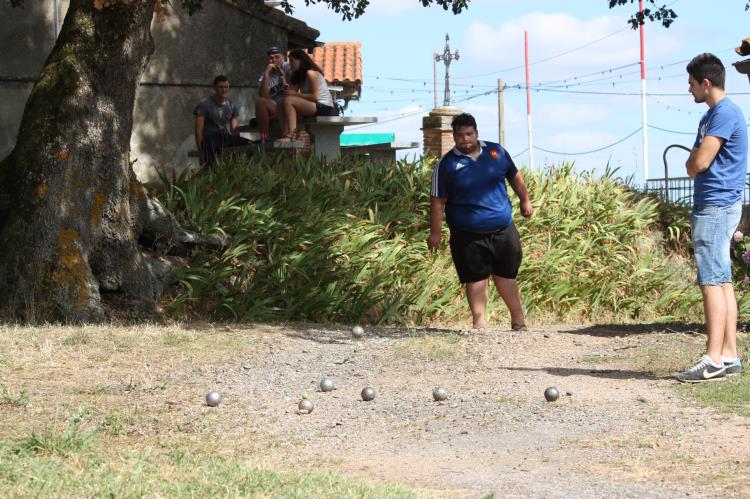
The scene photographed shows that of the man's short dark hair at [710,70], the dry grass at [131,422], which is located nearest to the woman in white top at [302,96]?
the dry grass at [131,422]

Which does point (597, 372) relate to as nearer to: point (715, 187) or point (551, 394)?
point (551, 394)

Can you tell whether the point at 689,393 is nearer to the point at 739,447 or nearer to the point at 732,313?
the point at 732,313

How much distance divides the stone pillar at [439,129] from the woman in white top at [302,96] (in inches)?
372

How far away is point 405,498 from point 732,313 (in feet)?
11.3

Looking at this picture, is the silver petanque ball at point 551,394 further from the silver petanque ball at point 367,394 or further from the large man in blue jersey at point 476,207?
the large man in blue jersey at point 476,207

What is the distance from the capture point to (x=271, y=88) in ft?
48.9

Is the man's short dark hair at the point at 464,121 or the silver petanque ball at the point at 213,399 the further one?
the man's short dark hair at the point at 464,121

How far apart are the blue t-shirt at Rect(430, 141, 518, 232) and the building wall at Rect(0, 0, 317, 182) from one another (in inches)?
329

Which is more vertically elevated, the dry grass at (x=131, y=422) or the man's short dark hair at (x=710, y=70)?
the man's short dark hair at (x=710, y=70)

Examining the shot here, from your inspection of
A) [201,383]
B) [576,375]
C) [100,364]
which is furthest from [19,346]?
[576,375]

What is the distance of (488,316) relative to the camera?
12.4m

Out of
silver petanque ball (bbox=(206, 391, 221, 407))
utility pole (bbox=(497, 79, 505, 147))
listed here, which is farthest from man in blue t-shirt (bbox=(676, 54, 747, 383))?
utility pole (bbox=(497, 79, 505, 147))

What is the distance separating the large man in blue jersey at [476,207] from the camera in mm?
9688

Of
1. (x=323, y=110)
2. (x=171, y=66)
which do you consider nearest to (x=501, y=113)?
(x=171, y=66)
